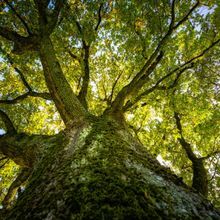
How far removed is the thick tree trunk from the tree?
2 cm

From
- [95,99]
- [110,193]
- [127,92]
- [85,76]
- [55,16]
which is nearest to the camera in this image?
[110,193]

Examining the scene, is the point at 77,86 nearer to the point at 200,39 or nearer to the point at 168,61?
the point at 168,61

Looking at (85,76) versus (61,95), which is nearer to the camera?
(61,95)

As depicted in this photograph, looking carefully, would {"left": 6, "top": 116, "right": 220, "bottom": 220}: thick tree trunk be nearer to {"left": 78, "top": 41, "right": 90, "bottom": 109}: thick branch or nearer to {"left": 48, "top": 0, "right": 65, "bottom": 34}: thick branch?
{"left": 78, "top": 41, "right": 90, "bottom": 109}: thick branch

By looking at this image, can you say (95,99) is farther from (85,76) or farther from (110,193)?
(110,193)

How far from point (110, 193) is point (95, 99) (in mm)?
13179

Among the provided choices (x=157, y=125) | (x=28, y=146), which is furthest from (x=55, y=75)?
(x=157, y=125)

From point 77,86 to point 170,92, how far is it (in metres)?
6.06

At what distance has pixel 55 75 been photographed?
713 centimetres

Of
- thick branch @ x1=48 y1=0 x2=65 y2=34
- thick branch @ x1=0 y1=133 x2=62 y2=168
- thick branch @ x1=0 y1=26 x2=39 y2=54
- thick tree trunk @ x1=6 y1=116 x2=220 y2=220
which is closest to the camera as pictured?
thick tree trunk @ x1=6 y1=116 x2=220 y2=220

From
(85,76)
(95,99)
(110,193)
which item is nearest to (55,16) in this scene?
(85,76)

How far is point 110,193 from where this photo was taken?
234 cm

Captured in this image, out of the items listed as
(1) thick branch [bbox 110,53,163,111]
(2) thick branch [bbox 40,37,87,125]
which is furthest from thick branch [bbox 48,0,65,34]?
(1) thick branch [bbox 110,53,163,111]

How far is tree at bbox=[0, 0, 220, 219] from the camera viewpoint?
2.46 metres
